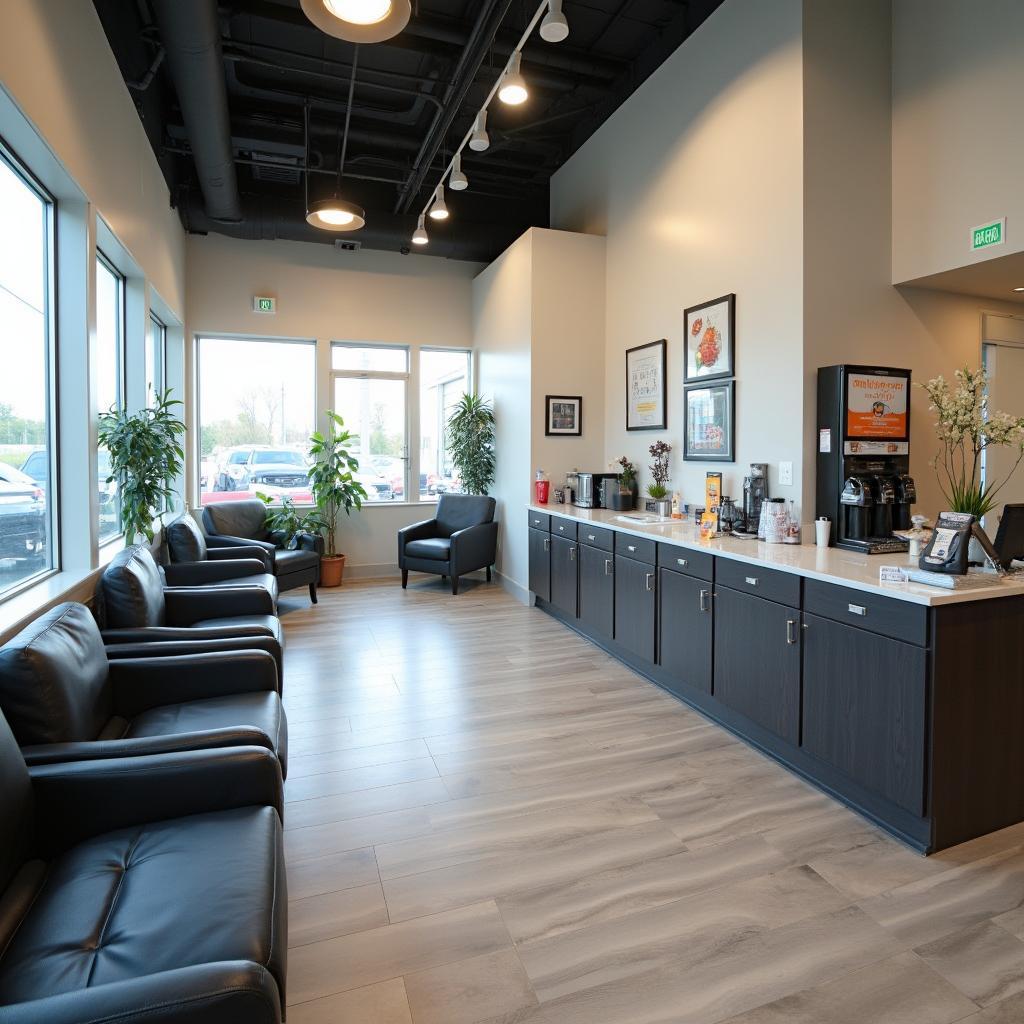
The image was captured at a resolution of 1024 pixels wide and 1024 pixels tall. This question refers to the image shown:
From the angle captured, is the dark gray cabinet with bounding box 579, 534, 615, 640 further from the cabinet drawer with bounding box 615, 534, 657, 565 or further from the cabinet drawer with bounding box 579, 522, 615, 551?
the cabinet drawer with bounding box 615, 534, 657, 565

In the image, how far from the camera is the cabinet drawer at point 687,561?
3553 millimetres

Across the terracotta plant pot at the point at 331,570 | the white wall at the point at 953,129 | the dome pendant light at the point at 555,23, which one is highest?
the dome pendant light at the point at 555,23

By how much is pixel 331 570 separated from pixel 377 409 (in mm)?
1910

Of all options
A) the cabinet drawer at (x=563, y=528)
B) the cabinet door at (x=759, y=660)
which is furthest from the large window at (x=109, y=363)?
the cabinet door at (x=759, y=660)

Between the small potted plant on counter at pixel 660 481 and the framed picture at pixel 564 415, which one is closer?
the small potted plant on counter at pixel 660 481

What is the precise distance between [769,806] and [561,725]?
1116 mm

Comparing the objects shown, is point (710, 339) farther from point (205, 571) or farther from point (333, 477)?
point (333, 477)

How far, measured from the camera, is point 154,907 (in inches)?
54.0

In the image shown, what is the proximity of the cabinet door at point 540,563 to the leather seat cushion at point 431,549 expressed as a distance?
92 centimetres

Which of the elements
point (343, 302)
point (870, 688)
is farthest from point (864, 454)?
point (343, 302)

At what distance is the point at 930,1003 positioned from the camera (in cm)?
177

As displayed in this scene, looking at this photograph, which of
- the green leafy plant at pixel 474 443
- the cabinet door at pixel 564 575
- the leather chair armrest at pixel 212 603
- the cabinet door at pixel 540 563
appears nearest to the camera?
the leather chair armrest at pixel 212 603

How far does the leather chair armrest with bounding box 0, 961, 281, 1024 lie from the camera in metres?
1.01

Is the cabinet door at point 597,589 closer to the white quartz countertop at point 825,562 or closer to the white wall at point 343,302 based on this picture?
the white quartz countertop at point 825,562
